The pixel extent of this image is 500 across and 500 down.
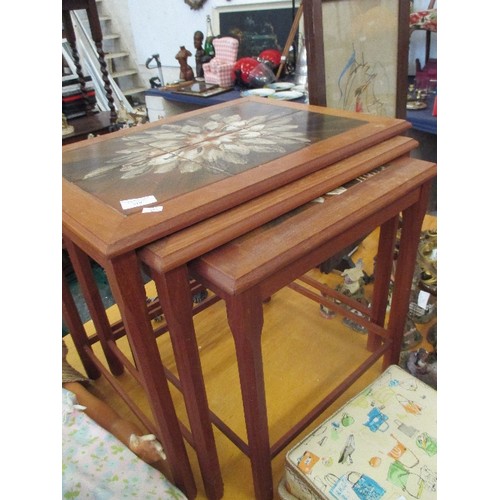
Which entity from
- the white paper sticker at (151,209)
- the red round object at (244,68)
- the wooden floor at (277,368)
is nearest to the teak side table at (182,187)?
the white paper sticker at (151,209)

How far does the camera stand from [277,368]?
129 centimetres

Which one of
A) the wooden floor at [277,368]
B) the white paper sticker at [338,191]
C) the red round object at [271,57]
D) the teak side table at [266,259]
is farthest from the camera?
the red round object at [271,57]

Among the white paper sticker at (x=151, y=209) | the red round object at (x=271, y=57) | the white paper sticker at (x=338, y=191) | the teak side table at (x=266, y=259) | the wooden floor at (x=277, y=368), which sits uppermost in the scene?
the red round object at (x=271, y=57)

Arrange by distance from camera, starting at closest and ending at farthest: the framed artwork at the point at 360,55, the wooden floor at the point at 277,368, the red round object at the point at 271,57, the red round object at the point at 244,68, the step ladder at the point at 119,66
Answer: the wooden floor at the point at 277,368
the framed artwork at the point at 360,55
the red round object at the point at 244,68
the red round object at the point at 271,57
the step ladder at the point at 119,66

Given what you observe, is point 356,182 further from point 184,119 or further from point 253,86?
point 253,86

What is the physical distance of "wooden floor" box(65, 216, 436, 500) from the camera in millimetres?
1084

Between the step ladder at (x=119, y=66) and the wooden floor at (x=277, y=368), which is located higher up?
the step ladder at (x=119, y=66)

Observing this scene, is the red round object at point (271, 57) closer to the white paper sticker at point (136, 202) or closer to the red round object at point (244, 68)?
the red round object at point (244, 68)

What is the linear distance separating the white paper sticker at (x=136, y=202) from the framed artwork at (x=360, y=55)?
0.75 m

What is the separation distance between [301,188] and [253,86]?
1921 millimetres

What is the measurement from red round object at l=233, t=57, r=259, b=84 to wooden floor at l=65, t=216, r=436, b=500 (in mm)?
1490

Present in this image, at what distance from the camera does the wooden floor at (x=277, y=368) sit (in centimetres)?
108

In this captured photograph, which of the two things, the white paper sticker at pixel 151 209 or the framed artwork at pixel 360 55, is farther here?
the framed artwork at pixel 360 55

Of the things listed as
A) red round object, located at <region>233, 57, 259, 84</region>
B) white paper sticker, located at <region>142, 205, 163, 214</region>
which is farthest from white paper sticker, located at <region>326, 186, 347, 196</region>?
red round object, located at <region>233, 57, 259, 84</region>
